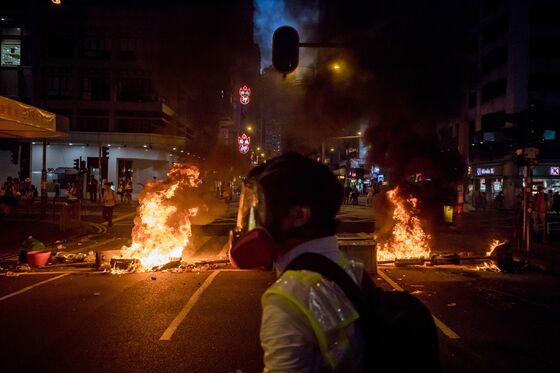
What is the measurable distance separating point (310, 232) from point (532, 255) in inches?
415

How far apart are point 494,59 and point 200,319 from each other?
39895mm

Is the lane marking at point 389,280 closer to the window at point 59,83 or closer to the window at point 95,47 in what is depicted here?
→ the window at point 95,47

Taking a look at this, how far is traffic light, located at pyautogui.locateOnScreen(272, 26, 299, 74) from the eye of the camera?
8672 millimetres

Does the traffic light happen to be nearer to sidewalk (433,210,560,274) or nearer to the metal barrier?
sidewalk (433,210,560,274)

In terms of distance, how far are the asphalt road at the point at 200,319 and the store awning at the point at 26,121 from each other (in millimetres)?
4898

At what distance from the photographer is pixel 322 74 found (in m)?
17.1

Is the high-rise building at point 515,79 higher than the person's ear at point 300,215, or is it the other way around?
the high-rise building at point 515,79

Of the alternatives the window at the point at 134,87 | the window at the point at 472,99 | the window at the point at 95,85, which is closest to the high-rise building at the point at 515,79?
the window at the point at 472,99

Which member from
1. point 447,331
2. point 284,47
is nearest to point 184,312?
point 447,331

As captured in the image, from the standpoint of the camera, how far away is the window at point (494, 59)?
122ft

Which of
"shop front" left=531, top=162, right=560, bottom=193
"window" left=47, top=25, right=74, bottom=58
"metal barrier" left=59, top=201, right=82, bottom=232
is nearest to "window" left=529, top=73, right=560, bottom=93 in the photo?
"shop front" left=531, top=162, right=560, bottom=193

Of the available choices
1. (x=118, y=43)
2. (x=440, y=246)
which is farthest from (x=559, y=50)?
(x=118, y=43)

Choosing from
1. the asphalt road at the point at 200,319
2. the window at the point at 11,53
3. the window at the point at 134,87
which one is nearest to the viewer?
the asphalt road at the point at 200,319

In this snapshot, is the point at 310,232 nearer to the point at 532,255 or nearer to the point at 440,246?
the point at 532,255
